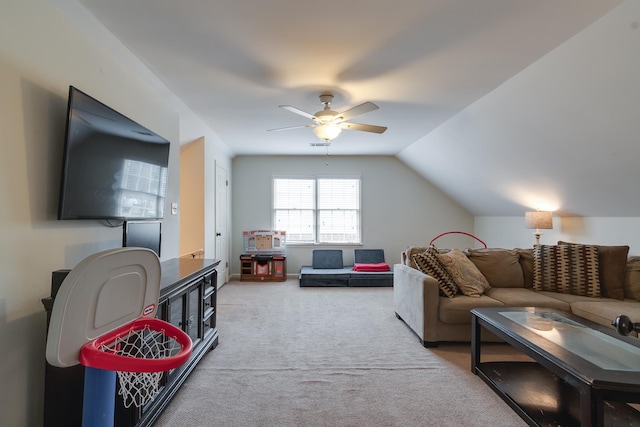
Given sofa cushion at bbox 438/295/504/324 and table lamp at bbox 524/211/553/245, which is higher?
table lamp at bbox 524/211/553/245

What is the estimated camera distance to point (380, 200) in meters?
6.49

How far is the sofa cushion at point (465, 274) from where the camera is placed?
3027mm

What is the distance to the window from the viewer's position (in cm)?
642

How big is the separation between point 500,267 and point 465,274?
2.05 feet

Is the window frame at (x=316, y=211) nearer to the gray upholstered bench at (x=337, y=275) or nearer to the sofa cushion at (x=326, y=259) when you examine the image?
the sofa cushion at (x=326, y=259)

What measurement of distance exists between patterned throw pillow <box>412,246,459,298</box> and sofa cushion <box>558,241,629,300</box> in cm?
143

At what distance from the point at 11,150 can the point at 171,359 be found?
1.29m

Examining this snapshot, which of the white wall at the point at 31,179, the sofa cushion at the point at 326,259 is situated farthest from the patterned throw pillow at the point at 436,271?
the sofa cushion at the point at 326,259

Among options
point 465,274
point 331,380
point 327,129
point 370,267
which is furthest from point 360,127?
point 370,267

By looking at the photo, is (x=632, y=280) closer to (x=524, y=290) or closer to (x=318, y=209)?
(x=524, y=290)

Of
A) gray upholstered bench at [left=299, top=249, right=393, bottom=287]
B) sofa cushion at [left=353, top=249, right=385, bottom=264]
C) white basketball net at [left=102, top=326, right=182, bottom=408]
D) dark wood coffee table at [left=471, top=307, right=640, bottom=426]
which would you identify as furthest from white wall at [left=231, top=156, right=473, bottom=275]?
white basketball net at [left=102, top=326, right=182, bottom=408]

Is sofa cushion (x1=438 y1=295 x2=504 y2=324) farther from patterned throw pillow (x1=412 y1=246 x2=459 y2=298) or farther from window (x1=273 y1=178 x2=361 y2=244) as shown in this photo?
window (x1=273 y1=178 x2=361 y2=244)

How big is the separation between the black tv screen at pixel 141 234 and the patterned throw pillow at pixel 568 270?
3736 millimetres

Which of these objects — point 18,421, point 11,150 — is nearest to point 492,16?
point 11,150
